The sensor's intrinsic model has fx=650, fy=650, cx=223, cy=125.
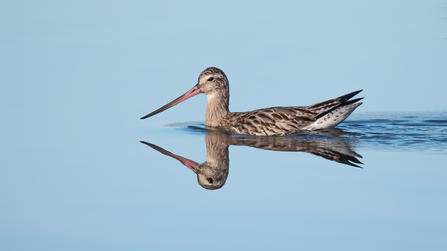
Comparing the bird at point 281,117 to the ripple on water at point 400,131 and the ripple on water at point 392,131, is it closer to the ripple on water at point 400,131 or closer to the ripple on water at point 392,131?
the ripple on water at point 392,131

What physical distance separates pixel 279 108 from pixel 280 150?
7.24 feet

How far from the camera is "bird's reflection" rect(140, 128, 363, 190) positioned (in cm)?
922

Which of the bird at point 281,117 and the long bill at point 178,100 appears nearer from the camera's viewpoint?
the bird at point 281,117

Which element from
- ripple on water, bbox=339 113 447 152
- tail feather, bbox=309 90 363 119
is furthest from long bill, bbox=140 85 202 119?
ripple on water, bbox=339 113 447 152

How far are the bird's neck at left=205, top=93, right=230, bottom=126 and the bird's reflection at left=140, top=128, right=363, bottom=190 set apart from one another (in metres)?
0.55

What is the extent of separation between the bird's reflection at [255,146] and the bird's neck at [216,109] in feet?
1.79

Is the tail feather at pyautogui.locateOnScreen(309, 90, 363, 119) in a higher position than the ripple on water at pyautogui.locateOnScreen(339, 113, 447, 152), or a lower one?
higher

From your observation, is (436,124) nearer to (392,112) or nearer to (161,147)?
(392,112)

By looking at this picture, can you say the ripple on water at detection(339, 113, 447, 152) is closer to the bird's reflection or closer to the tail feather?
the bird's reflection

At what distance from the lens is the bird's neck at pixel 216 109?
13.2 m

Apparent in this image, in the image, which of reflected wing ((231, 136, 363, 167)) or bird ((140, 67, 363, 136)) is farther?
bird ((140, 67, 363, 136))

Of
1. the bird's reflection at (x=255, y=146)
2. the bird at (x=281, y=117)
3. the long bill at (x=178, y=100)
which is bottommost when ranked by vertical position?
the bird's reflection at (x=255, y=146)

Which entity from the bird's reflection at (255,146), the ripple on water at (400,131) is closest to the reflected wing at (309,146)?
the bird's reflection at (255,146)

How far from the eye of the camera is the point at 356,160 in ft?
32.4
